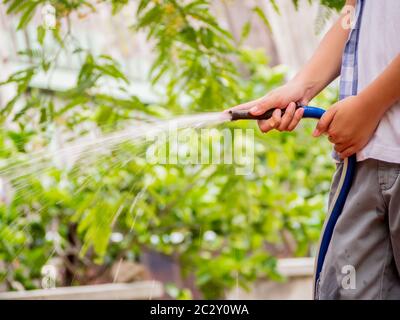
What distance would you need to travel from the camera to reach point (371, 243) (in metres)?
1.13

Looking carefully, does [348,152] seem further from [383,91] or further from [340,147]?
[383,91]

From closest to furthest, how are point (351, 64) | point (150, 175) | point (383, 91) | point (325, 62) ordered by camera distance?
1. point (383, 91)
2. point (351, 64)
3. point (325, 62)
4. point (150, 175)

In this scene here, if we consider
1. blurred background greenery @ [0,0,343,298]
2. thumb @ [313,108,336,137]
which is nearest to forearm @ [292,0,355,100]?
thumb @ [313,108,336,137]

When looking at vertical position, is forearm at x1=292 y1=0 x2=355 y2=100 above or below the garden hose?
above

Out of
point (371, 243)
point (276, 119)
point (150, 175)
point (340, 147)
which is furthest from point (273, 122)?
point (150, 175)

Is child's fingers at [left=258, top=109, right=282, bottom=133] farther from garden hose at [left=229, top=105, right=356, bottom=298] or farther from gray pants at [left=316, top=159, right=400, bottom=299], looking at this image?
gray pants at [left=316, top=159, right=400, bottom=299]

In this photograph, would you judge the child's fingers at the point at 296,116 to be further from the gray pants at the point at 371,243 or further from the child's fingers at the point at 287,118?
the gray pants at the point at 371,243

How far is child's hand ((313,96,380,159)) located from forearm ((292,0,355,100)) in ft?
0.54

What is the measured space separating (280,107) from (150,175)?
5.32 ft

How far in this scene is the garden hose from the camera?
1190mm

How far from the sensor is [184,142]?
102 inches

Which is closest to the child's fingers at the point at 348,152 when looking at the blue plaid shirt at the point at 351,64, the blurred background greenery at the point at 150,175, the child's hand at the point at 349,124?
the child's hand at the point at 349,124

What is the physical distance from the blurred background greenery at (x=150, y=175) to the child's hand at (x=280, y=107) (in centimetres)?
57

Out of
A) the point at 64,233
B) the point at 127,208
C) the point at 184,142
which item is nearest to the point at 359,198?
the point at 184,142
